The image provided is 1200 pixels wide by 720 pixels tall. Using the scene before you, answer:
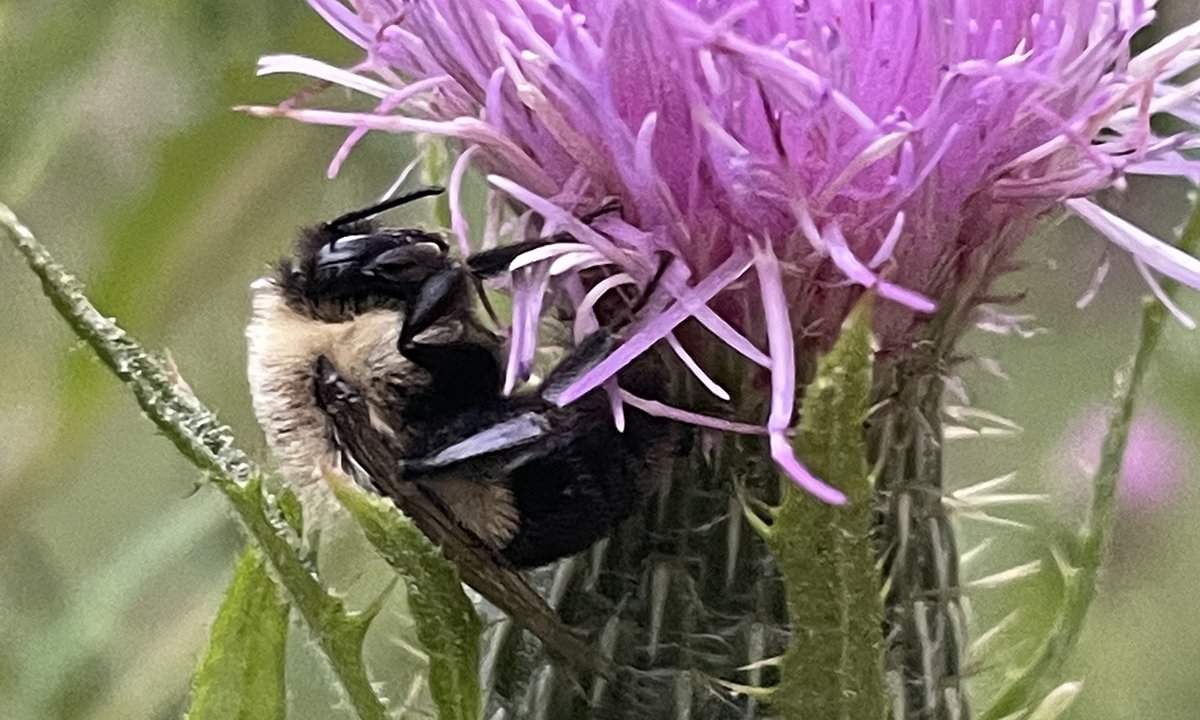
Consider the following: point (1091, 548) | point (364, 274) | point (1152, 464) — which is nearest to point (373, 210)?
point (364, 274)

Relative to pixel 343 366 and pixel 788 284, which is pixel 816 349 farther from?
pixel 343 366

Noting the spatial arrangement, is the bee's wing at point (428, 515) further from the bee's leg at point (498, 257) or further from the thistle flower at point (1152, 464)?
the thistle flower at point (1152, 464)

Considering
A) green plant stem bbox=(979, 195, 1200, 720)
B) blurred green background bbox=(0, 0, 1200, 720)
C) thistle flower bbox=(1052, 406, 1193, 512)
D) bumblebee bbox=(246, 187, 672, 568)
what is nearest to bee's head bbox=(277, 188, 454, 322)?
bumblebee bbox=(246, 187, 672, 568)

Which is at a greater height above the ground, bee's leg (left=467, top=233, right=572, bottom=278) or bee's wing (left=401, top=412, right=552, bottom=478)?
bee's leg (left=467, top=233, right=572, bottom=278)

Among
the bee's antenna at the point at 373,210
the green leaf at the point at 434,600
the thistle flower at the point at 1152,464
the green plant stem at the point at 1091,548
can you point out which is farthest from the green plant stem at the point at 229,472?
the thistle flower at the point at 1152,464

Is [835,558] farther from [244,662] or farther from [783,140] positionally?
[244,662]

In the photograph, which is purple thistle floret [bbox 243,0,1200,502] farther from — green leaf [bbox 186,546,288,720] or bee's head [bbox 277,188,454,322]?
green leaf [bbox 186,546,288,720]
